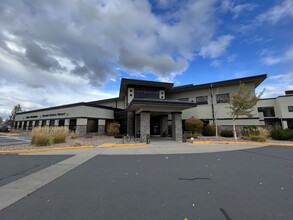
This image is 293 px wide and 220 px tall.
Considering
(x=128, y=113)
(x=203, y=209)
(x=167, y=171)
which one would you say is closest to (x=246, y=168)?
(x=167, y=171)

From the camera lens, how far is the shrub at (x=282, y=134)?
15.9 metres

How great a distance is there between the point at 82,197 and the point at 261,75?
2477cm

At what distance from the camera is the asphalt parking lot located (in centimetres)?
289

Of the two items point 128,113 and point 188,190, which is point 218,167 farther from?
point 128,113

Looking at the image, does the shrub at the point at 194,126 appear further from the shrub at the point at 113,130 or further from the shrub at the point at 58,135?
the shrub at the point at 58,135

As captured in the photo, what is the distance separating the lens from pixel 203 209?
305 cm

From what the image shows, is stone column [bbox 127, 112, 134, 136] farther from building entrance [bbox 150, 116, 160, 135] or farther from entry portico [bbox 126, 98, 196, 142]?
building entrance [bbox 150, 116, 160, 135]

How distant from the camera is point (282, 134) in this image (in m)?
16.2

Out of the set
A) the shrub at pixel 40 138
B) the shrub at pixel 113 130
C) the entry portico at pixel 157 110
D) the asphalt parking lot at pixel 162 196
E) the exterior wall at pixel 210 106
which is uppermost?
the exterior wall at pixel 210 106

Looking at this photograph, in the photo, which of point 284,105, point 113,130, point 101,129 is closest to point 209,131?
point 113,130

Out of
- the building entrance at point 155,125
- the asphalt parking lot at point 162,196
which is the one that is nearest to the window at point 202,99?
the building entrance at point 155,125

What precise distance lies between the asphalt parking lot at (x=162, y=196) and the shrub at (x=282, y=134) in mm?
14661

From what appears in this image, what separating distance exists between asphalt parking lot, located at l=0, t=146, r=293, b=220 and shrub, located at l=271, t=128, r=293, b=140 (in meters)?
14.7

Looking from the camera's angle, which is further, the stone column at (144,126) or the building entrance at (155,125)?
the building entrance at (155,125)
